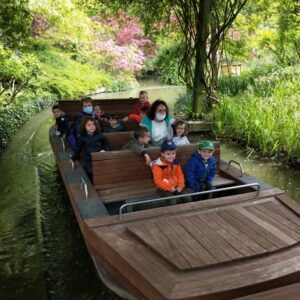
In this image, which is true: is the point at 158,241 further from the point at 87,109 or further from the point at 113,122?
the point at 87,109

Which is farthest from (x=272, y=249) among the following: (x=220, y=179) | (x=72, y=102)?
(x=72, y=102)

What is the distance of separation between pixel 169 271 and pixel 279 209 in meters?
1.37

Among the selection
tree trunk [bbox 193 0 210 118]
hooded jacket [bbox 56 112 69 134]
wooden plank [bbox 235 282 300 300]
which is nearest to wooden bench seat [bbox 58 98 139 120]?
hooded jacket [bbox 56 112 69 134]

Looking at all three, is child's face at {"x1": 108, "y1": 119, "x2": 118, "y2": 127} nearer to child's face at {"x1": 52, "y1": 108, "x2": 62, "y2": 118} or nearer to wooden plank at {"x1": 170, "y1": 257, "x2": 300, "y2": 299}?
child's face at {"x1": 52, "y1": 108, "x2": 62, "y2": 118}

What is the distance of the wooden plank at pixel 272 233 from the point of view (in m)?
2.71

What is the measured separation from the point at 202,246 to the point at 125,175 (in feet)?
5.44

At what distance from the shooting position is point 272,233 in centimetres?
285

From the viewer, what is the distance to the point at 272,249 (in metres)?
2.62

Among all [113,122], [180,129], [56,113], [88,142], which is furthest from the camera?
[56,113]

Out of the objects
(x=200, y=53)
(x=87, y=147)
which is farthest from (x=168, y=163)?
(x=200, y=53)

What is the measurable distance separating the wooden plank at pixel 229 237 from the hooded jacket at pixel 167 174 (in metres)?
0.77

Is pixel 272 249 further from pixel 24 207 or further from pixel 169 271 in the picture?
pixel 24 207

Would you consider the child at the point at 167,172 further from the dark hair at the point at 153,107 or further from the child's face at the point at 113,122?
the child's face at the point at 113,122

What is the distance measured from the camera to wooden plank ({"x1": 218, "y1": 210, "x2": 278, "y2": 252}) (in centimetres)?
268
